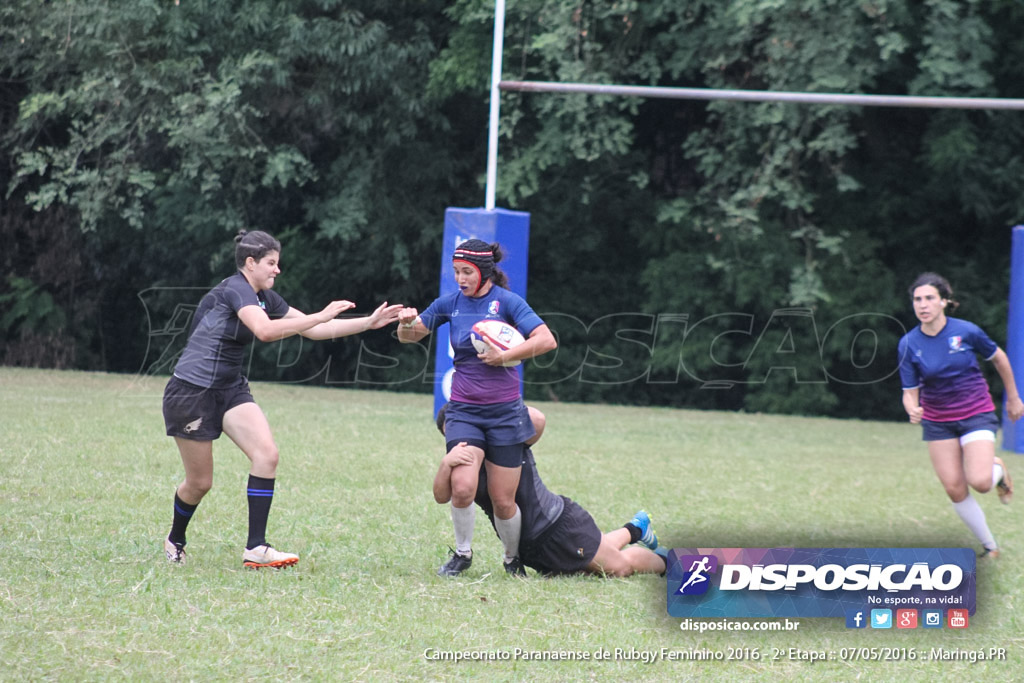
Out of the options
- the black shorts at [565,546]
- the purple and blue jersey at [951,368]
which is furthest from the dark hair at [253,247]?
the purple and blue jersey at [951,368]

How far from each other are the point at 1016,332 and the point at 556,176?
9.87m

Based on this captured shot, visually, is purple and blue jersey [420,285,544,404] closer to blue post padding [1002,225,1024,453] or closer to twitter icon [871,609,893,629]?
twitter icon [871,609,893,629]

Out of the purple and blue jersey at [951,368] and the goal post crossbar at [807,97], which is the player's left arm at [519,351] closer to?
the purple and blue jersey at [951,368]

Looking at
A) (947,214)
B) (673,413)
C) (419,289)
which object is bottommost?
(673,413)

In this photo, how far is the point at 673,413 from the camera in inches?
739

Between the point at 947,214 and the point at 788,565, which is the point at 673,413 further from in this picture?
the point at 788,565

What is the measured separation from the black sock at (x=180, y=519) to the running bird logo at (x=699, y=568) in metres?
2.74

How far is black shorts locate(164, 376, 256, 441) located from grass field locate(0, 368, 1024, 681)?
28.1 inches

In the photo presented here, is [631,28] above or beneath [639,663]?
above

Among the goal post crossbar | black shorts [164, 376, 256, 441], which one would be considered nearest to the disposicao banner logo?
black shorts [164, 376, 256, 441]

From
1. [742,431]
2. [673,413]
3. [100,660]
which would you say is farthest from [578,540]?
[673,413]

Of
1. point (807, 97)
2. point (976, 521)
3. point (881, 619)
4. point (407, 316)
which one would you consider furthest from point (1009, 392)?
point (807, 97)

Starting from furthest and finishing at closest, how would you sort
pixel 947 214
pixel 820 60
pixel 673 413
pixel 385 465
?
pixel 947 214
pixel 673 413
pixel 820 60
pixel 385 465

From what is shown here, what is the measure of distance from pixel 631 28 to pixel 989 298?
804cm
